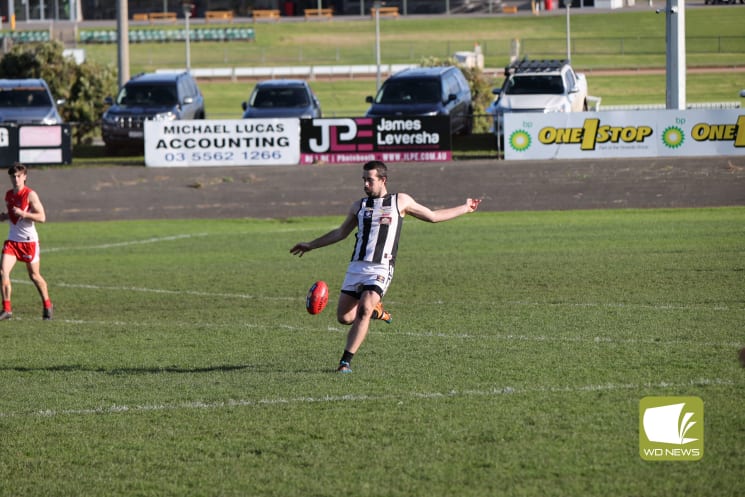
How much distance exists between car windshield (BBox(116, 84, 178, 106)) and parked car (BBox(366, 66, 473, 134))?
650cm

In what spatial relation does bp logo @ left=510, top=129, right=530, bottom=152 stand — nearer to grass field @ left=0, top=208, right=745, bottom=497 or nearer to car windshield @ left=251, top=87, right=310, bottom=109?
car windshield @ left=251, top=87, right=310, bottom=109

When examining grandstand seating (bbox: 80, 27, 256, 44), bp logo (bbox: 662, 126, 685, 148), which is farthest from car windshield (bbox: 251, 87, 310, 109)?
grandstand seating (bbox: 80, 27, 256, 44)

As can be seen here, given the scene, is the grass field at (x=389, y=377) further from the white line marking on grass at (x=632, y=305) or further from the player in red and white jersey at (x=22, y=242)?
the player in red and white jersey at (x=22, y=242)

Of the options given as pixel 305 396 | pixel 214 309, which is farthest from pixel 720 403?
pixel 214 309

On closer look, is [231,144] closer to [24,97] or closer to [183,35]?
[24,97]

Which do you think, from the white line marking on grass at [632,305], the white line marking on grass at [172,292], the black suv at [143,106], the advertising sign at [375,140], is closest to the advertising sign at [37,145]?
the black suv at [143,106]

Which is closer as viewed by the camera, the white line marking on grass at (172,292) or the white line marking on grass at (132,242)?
the white line marking on grass at (172,292)

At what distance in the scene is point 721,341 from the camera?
11.9m

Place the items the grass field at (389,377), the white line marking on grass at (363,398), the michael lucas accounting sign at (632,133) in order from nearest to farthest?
the grass field at (389,377) < the white line marking on grass at (363,398) < the michael lucas accounting sign at (632,133)

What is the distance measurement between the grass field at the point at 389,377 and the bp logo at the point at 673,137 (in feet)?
35.1

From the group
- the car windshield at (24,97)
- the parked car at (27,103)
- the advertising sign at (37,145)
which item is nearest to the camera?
the advertising sign at (37,145)

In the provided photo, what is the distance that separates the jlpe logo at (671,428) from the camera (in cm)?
808

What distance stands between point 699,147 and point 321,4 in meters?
72.2

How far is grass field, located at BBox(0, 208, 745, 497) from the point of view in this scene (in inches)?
318
